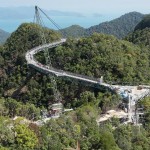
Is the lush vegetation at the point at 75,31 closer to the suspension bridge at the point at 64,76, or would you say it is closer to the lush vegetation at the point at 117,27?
the lush vegetation at the point at 117,27

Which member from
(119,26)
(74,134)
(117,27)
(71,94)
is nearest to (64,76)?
(71,94)

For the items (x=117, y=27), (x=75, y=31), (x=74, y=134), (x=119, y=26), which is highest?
(x=119, y=26)

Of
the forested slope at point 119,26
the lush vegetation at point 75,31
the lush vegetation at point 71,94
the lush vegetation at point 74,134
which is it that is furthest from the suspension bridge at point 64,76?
the forested slope at point 119,26

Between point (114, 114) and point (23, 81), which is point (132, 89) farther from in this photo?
point (23, 81)

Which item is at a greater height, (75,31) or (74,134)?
(75,31)

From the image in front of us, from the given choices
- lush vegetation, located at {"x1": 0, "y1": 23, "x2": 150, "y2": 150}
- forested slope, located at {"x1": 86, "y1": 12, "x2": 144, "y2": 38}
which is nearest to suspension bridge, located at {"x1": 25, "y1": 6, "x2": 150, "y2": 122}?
lush vegetation, located at {"x1": 0, "y1": 23, "x2": 150, "y2": 150}

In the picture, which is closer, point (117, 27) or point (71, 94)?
point (71, 94)

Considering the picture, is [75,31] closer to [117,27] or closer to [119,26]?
[117,27]

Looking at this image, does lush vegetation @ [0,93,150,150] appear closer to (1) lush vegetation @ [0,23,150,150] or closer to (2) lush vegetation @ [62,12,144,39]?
(1) lush vegetation @ [0,23,150,150]
